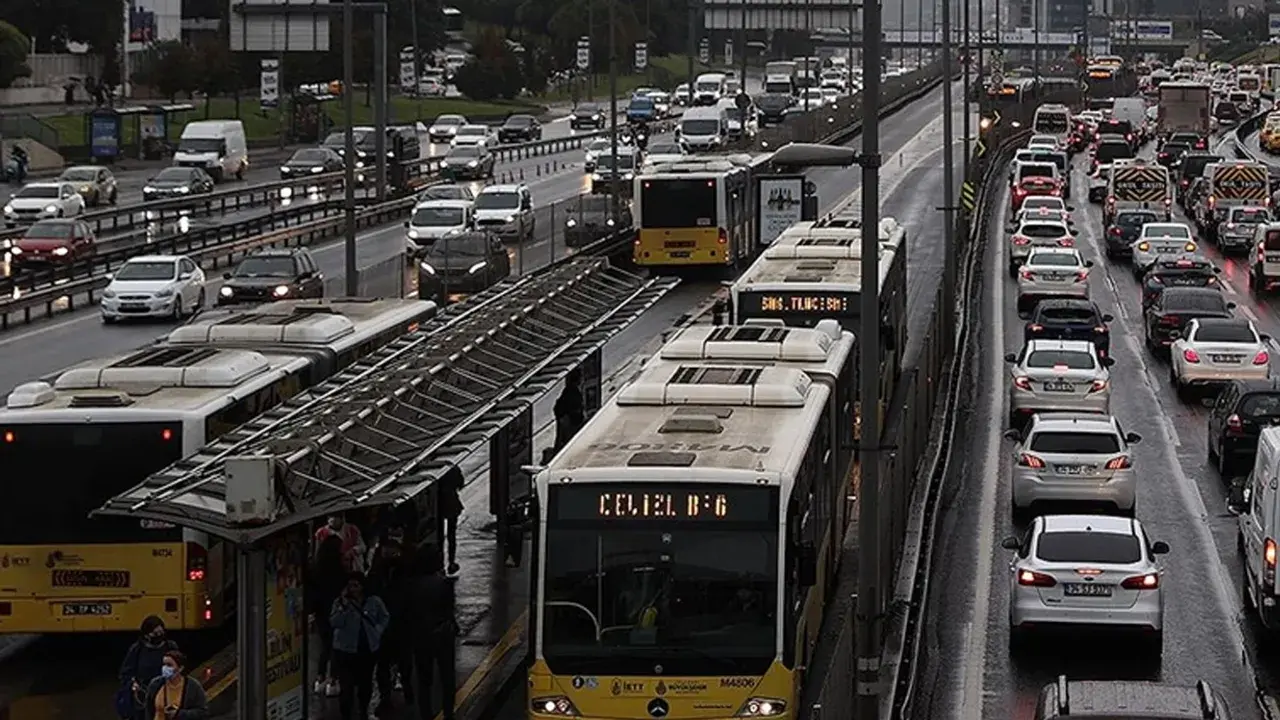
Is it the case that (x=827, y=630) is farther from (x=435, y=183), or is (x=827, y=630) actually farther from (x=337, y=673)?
(x=435, y=183)

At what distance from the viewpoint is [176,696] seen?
17281 mm

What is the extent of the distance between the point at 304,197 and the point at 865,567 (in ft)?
230

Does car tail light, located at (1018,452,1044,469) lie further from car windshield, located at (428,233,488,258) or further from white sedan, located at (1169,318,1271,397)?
car windshield, located at (428,233,488,258)

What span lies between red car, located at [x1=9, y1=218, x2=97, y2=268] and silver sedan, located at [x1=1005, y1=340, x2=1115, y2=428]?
1174 inches

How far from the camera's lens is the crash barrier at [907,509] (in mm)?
18578

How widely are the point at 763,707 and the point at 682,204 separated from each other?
41.3 meters

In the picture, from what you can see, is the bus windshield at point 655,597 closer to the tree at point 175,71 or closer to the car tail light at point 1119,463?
the car tail light at point 1119,463

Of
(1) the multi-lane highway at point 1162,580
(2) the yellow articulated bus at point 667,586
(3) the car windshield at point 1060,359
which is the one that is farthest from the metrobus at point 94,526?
(3) the car windshield at point 1060,359

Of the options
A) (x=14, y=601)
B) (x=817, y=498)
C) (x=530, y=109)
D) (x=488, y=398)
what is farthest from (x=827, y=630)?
(x=530, y=109)

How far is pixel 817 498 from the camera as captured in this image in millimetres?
21312

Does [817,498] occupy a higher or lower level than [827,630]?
higher

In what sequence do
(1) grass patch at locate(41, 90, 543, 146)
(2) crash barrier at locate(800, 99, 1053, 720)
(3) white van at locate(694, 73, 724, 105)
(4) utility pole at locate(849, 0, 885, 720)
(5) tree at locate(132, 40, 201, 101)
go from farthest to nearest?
(3) white van at locate(694, 73, 724, 105) < (5) tree at locate(132, 40, 201, 101) < (1) grass patch at locate(41, 90, 543, 146) < (4) utility pole at locate(849, 0, 885, 720) < (2) crash barrier at locate(800, 99, 1053, 720)

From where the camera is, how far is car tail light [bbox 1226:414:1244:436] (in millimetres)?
33188

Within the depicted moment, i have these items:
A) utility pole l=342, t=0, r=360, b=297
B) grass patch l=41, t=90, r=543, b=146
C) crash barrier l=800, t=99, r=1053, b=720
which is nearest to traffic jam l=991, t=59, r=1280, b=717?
crash barrier l=800, t=99, r=1053, b=720
